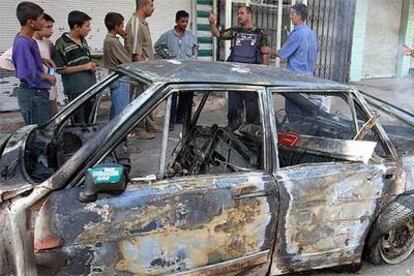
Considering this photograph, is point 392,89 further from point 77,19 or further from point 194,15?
point 77,19

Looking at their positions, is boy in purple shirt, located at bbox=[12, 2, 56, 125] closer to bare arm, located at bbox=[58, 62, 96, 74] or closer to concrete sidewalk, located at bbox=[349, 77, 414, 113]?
bare arm, located at bbox=[58, 62, 96, 74]

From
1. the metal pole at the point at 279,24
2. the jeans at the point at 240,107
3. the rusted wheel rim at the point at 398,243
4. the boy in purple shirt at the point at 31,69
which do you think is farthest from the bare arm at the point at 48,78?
the metal pole at the point at 279,24

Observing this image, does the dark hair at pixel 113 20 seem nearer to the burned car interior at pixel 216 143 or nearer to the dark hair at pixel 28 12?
the dark hair at pixel 28 12

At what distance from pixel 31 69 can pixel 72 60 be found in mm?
722

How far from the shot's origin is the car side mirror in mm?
2037

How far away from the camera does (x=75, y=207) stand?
6.83 feet

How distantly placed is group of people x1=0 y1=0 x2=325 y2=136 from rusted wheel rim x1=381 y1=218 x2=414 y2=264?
1236 millimetres

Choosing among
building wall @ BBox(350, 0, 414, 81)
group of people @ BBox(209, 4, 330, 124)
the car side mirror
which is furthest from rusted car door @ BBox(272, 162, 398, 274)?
building wall @ BBox(350, 0, 414, 81)

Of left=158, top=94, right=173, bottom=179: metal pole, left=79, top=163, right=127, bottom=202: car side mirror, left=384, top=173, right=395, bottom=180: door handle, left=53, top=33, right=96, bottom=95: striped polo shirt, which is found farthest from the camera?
left=53, top=33, right=96, bottom=95: striped polo shirt

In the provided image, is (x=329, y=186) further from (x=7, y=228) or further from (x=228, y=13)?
(x=228, y=13)

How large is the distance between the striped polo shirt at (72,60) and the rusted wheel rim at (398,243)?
11.1 feet

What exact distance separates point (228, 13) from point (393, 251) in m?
5.73

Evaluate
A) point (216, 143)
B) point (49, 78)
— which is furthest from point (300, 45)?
point (49, 78)

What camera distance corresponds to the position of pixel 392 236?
3189mm
